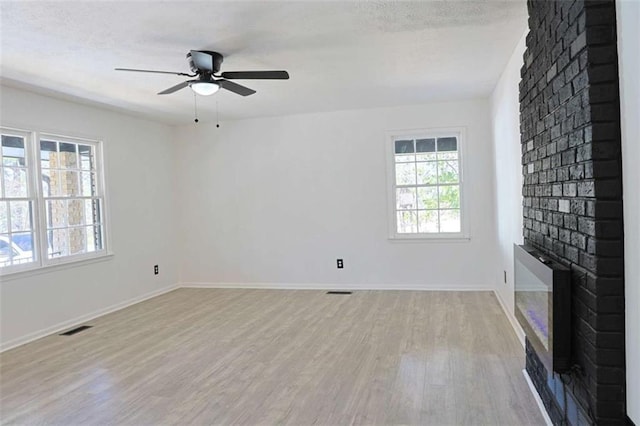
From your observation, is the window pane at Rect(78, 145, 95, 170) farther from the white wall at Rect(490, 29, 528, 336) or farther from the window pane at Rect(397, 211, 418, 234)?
the white wall at Rect(490, 29, 528, 336)

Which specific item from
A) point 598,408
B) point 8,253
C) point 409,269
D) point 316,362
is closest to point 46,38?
point 8,253

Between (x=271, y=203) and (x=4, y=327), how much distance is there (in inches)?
135

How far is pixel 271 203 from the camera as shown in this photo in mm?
6445

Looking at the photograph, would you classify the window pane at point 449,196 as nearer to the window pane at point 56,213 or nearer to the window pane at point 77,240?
the window pane at point 77,240

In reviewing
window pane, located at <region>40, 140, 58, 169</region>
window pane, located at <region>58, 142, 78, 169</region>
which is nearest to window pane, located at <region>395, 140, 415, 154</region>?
window pane, located at <region>58, 142, 78, 169</region>

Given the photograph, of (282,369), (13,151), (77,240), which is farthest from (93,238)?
(282,369)

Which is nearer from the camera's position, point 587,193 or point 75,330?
point 587,193

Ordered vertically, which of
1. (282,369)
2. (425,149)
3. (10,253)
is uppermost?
(425,149)

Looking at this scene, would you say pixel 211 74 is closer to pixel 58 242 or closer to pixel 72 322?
pixel 58 242

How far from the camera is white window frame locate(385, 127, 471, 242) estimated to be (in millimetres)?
5766

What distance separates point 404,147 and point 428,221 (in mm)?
1047

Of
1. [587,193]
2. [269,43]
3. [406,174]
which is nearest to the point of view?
[587,193]

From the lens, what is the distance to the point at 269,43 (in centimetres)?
328

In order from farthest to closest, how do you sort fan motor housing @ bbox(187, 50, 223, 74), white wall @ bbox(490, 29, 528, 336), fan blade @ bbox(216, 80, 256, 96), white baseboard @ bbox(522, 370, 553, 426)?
1. white wall @ bbox(490, 29, 528, 336)
2. fan blade @ bbox(216, 80, 256, 96)
3. fan motor housing @ bbox(187, 50, 223, 74)
4. white baseboard @ bbox(522, 370, 553, 426)
